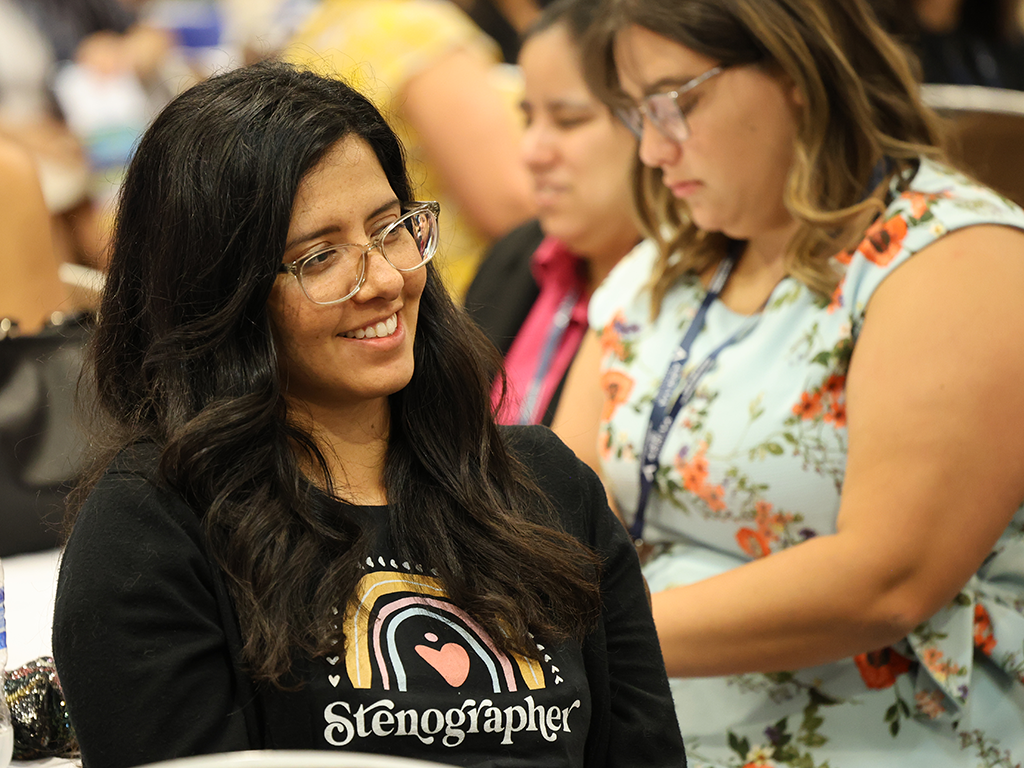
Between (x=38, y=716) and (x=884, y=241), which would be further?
(x=884, y=241)

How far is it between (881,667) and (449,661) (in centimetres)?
71

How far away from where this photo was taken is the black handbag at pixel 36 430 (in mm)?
1779

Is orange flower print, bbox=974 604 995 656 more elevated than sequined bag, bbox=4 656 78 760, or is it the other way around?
sequined bag, bbox=4 656 78 760

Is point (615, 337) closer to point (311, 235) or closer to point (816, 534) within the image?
point (816, 534)

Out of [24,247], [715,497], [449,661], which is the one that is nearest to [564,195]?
[715,497]

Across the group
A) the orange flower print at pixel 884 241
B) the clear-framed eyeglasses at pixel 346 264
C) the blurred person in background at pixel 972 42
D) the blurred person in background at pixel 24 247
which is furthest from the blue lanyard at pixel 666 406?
the blurred person in background at pixel 972 42

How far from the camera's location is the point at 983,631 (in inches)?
60.2

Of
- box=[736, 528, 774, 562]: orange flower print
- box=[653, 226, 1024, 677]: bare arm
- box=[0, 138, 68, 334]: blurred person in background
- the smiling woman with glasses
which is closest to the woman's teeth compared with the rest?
the smiling woman with glasses

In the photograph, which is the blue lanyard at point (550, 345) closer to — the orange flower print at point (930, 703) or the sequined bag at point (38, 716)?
the orange flower print at point (930, 703)

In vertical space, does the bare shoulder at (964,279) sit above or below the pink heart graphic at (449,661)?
above

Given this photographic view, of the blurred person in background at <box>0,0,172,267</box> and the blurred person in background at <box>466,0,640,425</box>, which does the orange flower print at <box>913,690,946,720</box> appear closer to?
the blurred person in background at <box>466,0,640,425</box>

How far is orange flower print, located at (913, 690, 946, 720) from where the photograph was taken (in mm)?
1518

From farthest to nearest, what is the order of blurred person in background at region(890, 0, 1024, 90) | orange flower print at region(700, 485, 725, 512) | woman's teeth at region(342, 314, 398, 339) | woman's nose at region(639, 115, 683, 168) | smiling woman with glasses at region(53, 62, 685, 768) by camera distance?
1. blurred person in background at region(890, 0, 1024, 90)
2. woman's nose at region(639, 115, 683, 168)
3. orange flower print at region(700, 485, 725, 512)
4. woman's teeth at region(342, 314, 398, 339)
5. smiling woman with glasses at region(53, 62, 685, 768)

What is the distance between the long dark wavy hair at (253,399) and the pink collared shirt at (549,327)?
41.9 inches
